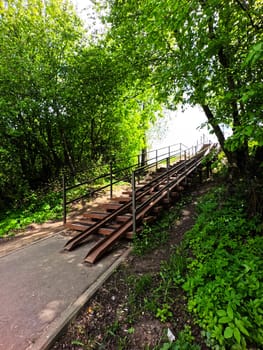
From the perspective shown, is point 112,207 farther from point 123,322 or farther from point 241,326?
point 241,326

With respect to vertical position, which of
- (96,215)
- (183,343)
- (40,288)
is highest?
(96,215)

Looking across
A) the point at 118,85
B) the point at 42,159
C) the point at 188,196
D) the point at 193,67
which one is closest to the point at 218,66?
the point at 193,67

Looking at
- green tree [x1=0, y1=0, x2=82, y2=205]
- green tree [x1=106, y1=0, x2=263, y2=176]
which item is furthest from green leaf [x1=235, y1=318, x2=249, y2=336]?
green tree [x1=0, y1=0, x2=82, y2=205]

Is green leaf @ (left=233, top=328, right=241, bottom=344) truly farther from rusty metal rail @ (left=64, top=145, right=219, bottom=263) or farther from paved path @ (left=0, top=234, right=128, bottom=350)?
rusty metal rail @ (left=64, top=145, right=219, bottom=263)

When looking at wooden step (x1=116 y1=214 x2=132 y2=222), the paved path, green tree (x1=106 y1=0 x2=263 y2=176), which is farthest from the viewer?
wooden step (x1=116 y1=214 x2=132 y2=222)

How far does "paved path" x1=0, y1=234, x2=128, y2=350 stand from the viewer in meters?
1.78

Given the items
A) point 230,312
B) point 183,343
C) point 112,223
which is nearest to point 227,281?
point 230,312

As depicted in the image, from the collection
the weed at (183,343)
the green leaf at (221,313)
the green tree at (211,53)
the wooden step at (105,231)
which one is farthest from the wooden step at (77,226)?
the green tree at (211,53)

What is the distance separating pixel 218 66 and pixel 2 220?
686 cm

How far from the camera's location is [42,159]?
25.6 ft

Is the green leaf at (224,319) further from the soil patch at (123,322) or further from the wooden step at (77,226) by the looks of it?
the wooden step at (77,226)

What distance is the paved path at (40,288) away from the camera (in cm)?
178

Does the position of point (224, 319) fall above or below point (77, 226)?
above

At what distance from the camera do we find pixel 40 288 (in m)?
2.39
